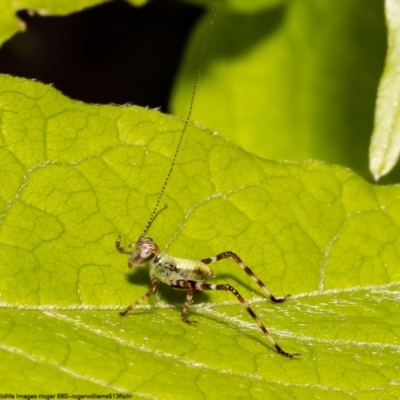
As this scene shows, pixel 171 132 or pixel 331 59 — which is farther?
pixel 331 59

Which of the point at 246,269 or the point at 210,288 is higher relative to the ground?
the point at 246,269

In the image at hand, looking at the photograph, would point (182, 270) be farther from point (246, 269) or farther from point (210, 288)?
point (246, 269)

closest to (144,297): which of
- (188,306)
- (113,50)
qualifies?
(188,306)

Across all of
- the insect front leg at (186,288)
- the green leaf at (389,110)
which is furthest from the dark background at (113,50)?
the insect front leg at (186,288)

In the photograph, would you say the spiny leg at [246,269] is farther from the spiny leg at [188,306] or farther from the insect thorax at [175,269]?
the spiny leg at [188,306]

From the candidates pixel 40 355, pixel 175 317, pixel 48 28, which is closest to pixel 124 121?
pixel 175 317

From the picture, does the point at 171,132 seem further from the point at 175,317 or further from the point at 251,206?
the point at 175,317

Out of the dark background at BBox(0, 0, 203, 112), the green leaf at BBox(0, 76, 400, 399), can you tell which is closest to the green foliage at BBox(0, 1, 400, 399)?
the green leaf at BBox(0, 76, 400, 399)
